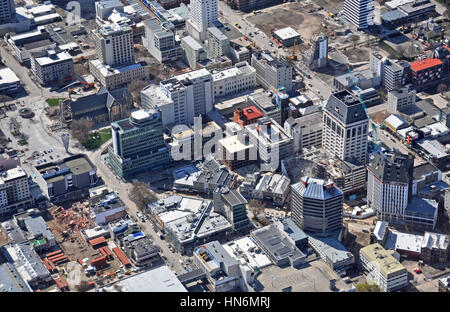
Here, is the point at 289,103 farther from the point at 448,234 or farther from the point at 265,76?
the point at 448,234

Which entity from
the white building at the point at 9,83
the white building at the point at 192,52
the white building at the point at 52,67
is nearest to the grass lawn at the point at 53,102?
the white building at the point at 52,67

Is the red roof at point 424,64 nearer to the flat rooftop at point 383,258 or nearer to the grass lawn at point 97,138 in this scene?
the flat rooftop at point 383,258

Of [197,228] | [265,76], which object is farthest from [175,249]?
[265,76]

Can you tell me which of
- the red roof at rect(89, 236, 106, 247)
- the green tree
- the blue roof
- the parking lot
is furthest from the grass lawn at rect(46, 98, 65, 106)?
the blue roof

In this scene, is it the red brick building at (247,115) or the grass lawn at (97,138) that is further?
the red brick building at (247,115)

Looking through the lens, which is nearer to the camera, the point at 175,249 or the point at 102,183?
the point at 175,249

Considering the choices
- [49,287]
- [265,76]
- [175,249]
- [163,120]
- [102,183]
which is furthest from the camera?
[265,76]
